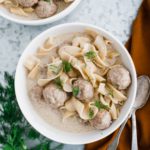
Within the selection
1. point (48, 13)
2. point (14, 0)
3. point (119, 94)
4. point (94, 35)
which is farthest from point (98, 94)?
point (14, 0)

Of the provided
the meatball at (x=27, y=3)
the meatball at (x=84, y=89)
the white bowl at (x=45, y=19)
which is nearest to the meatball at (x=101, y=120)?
the meatball at (x=84, y=89)

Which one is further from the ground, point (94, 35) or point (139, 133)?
point (94, 35)

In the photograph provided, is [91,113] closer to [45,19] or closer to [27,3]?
[45,19]

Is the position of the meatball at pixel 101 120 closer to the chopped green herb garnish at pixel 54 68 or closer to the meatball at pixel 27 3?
the chopped green herb garnish at pixel 54 68

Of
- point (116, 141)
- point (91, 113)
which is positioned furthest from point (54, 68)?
point (116, 141)

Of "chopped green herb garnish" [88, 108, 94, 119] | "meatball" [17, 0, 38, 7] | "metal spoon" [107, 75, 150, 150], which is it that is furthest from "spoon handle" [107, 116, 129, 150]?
"meatball" [17, 0, 38, 7]

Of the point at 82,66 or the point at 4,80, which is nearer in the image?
the point at 82,66

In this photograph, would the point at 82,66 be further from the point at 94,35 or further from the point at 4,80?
the point at 4,80
